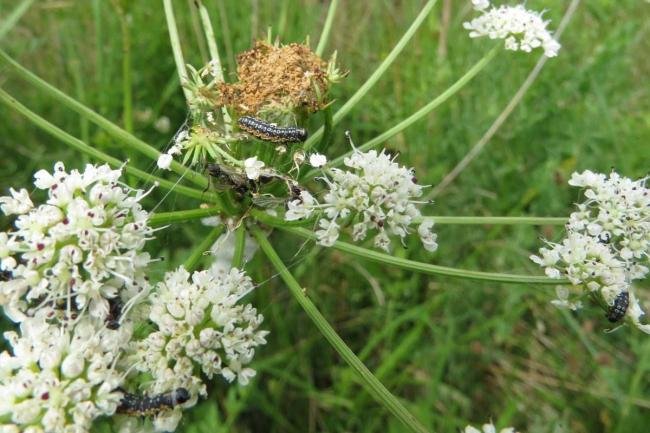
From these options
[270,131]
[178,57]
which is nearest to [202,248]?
[270,131]

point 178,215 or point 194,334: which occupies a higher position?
point 178,215

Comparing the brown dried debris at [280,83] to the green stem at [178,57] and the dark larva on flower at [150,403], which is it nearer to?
the green stem at [178,57]

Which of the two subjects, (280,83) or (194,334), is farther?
(280,83)

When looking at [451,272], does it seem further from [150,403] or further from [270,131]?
[150,403]

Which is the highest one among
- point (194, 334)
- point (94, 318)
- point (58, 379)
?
point (194, 334)

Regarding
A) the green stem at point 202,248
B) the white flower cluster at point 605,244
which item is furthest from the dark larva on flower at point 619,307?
the green stem at point 202,248

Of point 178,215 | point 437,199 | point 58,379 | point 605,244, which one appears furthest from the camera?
point 437,199

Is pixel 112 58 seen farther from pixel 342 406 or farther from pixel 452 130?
pixel 342 406

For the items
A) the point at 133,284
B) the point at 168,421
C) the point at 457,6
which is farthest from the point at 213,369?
the point at 457,6
